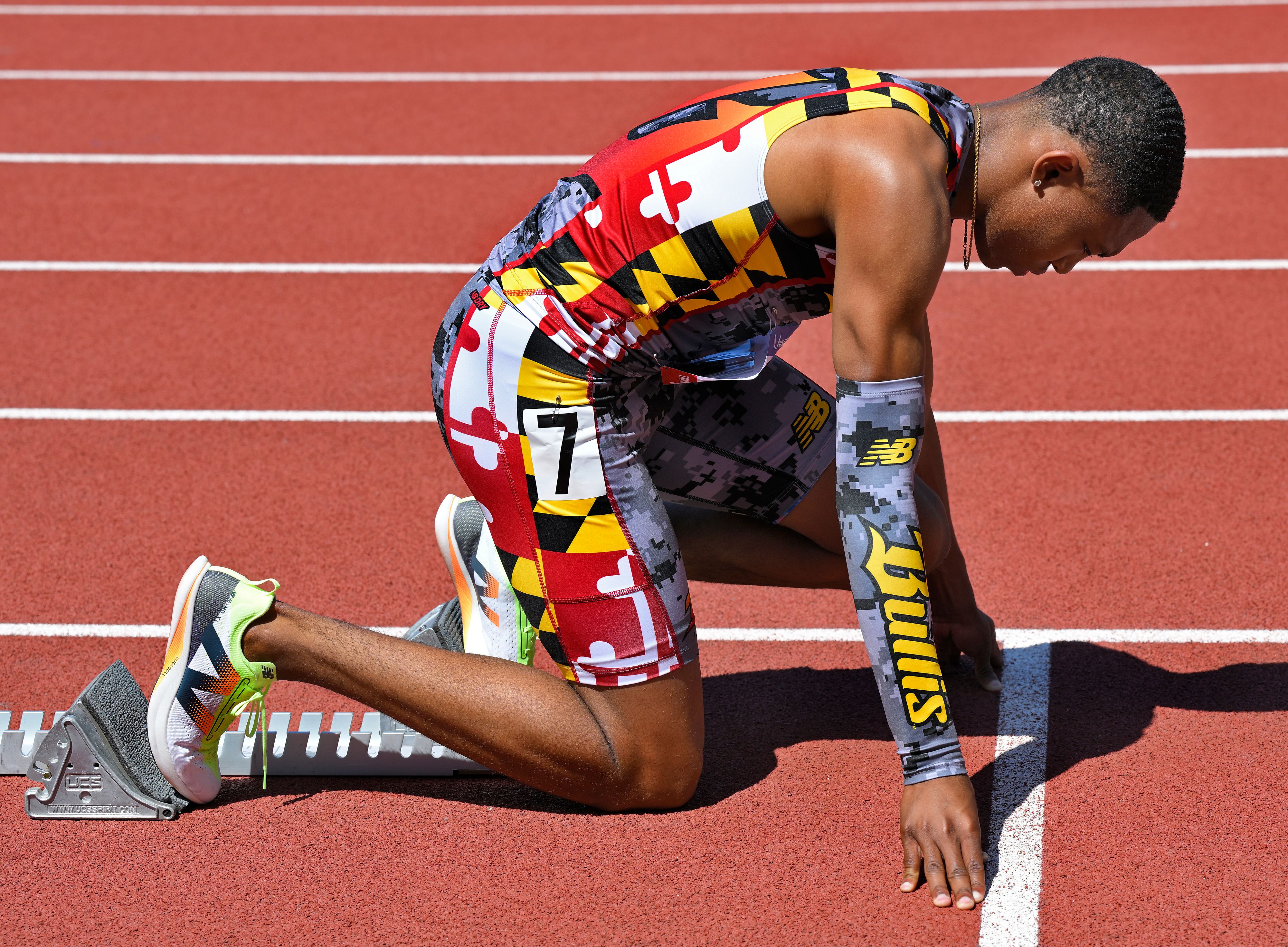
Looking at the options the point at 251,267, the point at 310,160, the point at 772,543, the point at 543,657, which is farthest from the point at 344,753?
the point at 310,160

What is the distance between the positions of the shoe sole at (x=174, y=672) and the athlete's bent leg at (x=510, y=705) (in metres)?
0.15

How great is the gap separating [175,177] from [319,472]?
326cm

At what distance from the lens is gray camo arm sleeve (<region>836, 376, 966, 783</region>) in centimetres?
226

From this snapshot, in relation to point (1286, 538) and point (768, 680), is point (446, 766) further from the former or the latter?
point (1286, 538)

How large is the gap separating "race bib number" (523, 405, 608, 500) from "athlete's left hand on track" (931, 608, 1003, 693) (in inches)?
38.7

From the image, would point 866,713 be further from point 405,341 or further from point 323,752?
point 405,341

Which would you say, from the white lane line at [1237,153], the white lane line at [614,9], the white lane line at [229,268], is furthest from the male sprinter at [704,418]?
the white lane line at [614,9]

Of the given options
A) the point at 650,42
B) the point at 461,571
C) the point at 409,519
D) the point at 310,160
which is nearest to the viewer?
the point at 461,571

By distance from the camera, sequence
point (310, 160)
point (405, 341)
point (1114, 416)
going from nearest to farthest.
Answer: point (1114, 416)
point (405, 341)
point (310, 160)

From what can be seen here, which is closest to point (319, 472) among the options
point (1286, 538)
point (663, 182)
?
point (663, 182)

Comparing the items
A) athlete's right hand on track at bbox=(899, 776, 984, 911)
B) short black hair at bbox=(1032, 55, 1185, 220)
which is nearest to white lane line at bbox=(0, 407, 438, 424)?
athlete's right hand on track at bbox=(899, 776, 984, 911)

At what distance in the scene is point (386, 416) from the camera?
4.60 meters

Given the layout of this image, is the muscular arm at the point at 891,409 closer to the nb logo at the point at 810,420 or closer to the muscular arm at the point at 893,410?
A: the muscular arm at the point at 893,410

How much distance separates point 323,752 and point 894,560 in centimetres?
136
